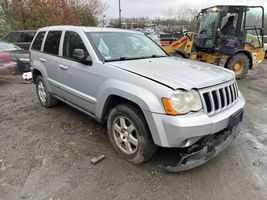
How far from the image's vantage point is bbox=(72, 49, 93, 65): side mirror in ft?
10.6

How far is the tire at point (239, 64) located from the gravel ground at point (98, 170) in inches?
197

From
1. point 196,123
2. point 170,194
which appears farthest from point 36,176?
point 196,123

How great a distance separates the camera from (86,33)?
3580 mm

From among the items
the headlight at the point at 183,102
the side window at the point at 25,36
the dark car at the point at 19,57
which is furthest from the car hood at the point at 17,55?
the headlight at the point at 183,102

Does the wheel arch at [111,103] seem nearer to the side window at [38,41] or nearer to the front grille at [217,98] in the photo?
the front grille at [217,98]

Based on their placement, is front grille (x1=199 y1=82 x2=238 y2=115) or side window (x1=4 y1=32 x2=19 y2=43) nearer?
front grille (x1=199 y1=82 x2=238 y2=115)

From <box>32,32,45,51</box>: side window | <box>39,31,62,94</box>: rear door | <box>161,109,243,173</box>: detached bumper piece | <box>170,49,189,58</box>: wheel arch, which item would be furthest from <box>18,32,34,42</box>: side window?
<box>161,109,243,173</box>: detached bumper piece

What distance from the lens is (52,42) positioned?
4449mm

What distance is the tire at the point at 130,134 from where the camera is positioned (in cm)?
273

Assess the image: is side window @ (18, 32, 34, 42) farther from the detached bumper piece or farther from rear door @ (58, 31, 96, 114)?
the detached bumper piece

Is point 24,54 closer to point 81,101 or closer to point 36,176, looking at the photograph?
point 81,101

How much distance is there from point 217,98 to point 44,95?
12.7 ft

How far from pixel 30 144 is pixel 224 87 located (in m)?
3.01

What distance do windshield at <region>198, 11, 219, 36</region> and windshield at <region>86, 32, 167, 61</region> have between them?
5385 mm
